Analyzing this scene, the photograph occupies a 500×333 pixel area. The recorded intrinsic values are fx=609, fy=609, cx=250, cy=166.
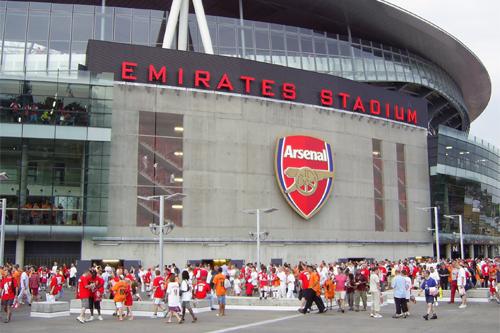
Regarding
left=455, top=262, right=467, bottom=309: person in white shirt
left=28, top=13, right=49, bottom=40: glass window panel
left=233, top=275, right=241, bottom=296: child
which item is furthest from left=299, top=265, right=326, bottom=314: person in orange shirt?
left=28, top=13, right=49, bottom=40: glass window panel

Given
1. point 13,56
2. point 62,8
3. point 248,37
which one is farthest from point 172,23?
point 13,56

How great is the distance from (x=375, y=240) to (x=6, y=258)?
1119 inches

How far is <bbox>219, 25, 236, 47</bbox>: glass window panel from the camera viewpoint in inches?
2035

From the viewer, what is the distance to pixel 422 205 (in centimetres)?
5600

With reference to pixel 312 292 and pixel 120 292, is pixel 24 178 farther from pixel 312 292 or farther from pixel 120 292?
pixel 312 292

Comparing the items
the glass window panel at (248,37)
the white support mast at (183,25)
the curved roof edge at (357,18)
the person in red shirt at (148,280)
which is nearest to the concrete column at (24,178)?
the person in red shirt at (148,280)

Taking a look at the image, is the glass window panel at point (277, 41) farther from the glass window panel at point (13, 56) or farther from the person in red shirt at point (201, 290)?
the person in red shirt at point (201, 290)

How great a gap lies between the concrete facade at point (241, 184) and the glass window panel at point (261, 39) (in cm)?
816

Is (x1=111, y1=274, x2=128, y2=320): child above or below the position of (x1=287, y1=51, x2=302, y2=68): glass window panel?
below

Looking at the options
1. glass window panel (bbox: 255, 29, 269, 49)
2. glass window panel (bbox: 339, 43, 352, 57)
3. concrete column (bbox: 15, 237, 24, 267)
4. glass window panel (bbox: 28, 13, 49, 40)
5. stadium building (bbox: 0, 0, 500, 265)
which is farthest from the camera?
glass window panel (bbox: 339, 43, 352, 57)

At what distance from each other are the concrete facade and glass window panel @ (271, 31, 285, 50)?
324 inches

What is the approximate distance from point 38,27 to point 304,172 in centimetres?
2375

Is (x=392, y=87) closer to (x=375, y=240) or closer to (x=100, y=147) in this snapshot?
(x=375, y=240)

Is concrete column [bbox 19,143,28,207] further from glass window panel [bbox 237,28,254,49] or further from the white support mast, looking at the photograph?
glass window panel [bbox 237,28,254,49]
